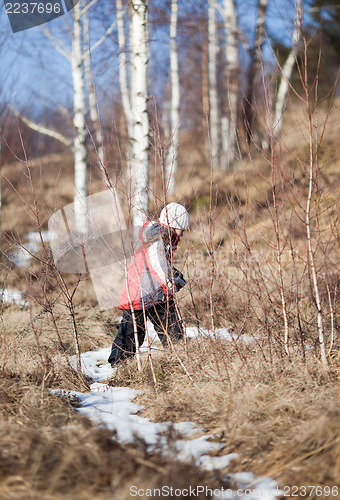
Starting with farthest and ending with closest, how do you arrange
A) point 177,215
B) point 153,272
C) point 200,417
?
point 153,272
point 177,215
point 200,417

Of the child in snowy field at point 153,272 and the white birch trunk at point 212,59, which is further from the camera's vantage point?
the white birch trunk at point 212,59

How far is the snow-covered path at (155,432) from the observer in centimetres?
167

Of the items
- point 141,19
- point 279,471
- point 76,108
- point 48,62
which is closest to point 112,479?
point 279,471

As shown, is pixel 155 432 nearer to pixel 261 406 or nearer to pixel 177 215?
pixel 261 406

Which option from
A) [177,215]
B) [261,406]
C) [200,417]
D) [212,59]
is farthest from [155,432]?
[212,59]

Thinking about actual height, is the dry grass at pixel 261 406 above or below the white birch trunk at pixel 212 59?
below

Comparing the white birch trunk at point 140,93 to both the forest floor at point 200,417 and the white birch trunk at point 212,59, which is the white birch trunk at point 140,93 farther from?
the white birch trunk at point 212,59

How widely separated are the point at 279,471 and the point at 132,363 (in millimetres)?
1824

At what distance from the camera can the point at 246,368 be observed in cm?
272

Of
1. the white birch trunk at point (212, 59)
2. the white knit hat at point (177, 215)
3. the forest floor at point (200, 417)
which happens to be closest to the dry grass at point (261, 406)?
the forest floor at point (200, 417)

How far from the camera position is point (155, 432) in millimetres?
2193

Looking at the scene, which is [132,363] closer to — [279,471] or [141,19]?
[279,471]

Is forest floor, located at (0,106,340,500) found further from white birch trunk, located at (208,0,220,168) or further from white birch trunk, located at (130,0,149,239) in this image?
white birch trunk, located at (208,0,220,168)

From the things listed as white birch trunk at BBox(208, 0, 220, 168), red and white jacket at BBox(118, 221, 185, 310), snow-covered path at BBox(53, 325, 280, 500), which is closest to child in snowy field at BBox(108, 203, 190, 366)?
red and white jacket at BBox(118, 221, 185, 310)
